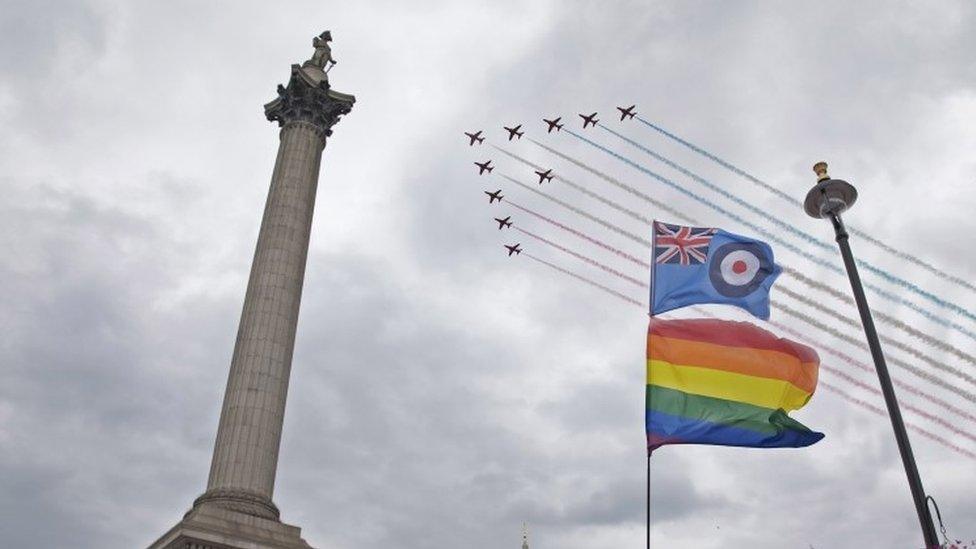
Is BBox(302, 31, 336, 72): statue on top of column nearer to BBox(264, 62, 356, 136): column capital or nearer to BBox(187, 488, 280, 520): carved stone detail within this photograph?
BBox(264, 62, 356, 136): column capital

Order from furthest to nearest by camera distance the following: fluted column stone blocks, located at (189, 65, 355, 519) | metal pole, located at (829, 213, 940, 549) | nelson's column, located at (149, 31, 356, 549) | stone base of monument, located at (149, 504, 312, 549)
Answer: fluted column stone blocks, located at (189, 65, 355, 519) < nelson's column, located at (149, 31, 356, 549) < stone base of monument, located at (149, 504, 312, 549) < metal pole, located at (829, 213, 940, 549)

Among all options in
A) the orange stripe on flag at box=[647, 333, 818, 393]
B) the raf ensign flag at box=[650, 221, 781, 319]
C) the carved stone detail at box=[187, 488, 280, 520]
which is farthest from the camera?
the carved stone detail at box=[187, 488, 280, 520]

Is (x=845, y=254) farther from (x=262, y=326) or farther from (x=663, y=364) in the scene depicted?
(x=262, y=326)

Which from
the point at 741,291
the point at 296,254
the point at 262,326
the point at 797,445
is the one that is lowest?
the point at 797,445

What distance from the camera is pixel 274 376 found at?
44469 mm

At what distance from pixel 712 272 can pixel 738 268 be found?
0.88 metres

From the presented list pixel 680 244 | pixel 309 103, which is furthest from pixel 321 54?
pixel 680 244

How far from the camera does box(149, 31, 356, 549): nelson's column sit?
128 feet

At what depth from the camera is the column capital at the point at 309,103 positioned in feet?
182

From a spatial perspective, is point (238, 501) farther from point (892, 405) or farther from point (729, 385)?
point (892, 405)

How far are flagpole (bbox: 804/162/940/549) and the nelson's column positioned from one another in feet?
95.6

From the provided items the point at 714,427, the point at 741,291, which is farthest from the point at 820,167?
the point at 714,427

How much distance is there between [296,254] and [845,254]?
113ft

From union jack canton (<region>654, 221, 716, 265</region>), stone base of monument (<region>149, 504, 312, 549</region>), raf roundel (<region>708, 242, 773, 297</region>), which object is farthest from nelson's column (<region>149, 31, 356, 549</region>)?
raf roundel (<region>708, 242, 773, 297</region>)
